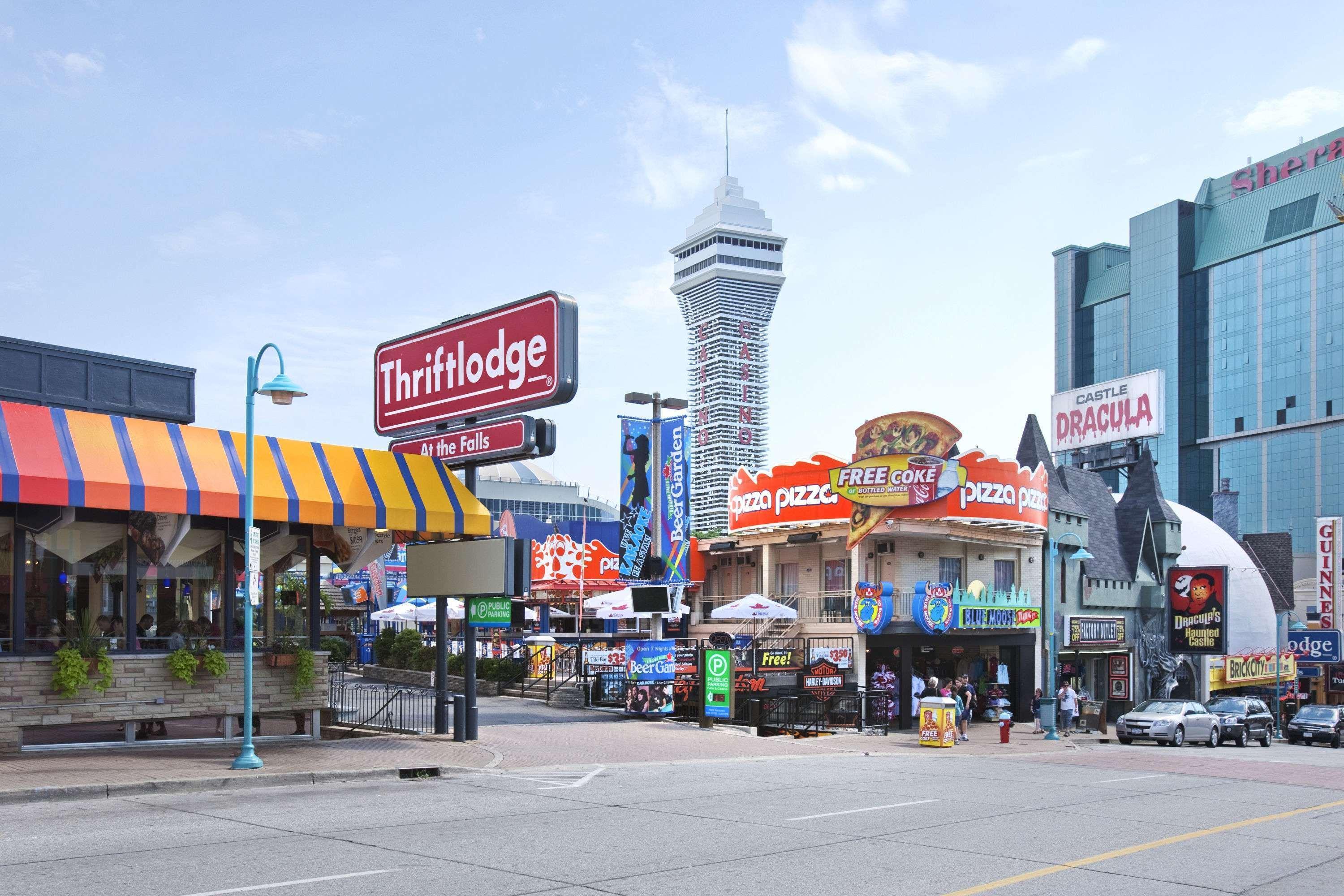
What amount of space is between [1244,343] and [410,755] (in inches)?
6140

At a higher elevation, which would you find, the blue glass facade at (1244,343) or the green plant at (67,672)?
the blue glass facade at (1244,343)

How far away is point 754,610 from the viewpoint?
35594 mm

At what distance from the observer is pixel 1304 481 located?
14500 cm

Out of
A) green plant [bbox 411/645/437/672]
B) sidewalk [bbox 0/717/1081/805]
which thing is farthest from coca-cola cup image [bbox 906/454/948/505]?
green plant [bbox 411/645/437/672]

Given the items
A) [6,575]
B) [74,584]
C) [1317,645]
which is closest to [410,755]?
[74,584]

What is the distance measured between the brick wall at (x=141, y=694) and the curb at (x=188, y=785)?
11.2ft

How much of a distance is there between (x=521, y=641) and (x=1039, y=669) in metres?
17.8

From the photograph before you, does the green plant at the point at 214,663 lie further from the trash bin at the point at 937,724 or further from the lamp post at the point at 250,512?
the trash bin at the point at 937,724

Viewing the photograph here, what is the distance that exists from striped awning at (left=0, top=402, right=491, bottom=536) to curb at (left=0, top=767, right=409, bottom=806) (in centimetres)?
442

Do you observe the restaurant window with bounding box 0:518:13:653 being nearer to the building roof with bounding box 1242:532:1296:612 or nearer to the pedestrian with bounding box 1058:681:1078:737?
the pedestrian with bounding box 1058:681:1078:737

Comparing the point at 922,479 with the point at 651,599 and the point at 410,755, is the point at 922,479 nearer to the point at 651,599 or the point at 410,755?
the point at 651,599

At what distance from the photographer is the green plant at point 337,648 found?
47438 mm

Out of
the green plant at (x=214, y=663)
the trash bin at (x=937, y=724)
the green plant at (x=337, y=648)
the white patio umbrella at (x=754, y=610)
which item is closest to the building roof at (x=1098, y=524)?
the white patio umbrella at (x=754, y=610)

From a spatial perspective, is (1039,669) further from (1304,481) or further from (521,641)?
(1304,481)
